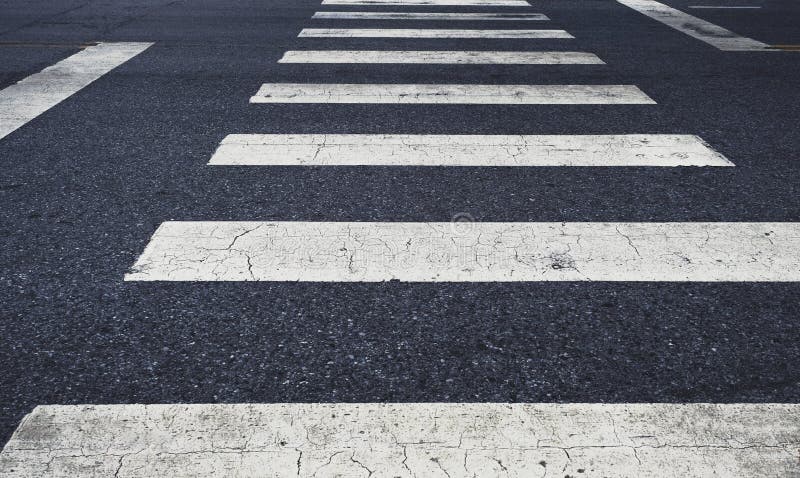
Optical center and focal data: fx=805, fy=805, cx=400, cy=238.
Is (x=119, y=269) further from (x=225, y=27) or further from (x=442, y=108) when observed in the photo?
(x=225, y=27)

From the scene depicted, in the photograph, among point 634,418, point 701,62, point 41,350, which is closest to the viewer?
point 634,418

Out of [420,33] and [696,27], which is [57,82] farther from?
[696,27]

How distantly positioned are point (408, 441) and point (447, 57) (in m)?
5.93

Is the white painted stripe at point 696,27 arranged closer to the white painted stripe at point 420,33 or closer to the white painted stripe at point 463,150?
the white painted stripe at point 420,33

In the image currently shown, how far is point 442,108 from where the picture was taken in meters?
6.32

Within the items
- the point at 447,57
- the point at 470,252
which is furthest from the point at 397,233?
the point at 447,57

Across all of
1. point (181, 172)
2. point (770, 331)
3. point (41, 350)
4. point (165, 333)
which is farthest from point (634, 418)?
point (181, 172)

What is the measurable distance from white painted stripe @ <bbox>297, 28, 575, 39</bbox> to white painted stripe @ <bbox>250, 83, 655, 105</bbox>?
2287 millimetres

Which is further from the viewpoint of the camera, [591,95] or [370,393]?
[591,95]

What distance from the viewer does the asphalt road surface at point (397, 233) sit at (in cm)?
301

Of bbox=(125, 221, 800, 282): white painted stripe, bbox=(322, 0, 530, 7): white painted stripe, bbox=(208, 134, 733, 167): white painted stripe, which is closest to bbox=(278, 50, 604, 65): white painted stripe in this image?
bbox=(208, 134, 733, 167): white painted stripe

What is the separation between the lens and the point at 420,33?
921cm

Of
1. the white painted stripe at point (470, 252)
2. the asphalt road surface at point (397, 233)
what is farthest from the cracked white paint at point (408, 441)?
the white painted stripe at point (470, 252)

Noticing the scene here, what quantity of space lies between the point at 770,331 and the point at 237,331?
7.10 feet
